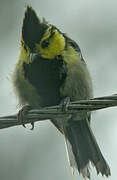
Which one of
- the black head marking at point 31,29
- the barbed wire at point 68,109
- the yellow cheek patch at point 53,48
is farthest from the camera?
the yellow cheek patch at point 53,48

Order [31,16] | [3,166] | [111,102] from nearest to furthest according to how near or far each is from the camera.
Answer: [111,102] < [31,16] < [3,166]

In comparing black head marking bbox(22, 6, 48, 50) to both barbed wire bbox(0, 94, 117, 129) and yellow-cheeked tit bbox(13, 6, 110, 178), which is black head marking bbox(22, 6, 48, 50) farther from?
barbed wire bbox(0, 94, 117, 129)

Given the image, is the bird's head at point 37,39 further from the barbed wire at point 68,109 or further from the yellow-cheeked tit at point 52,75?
the barbed wire at point 68,109

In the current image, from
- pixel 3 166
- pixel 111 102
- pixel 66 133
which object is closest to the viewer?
pixel 111 102

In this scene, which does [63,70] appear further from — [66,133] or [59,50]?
[66,133]

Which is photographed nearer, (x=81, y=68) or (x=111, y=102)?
(x=111, y=102)

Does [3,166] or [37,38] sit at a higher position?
[37,38]

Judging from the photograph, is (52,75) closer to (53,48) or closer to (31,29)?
(53,48)

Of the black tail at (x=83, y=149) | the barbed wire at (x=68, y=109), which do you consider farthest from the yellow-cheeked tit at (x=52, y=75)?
the barbed wire at (x=68, y=109)

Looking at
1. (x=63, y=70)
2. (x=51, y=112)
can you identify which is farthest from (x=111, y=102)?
(x=63, y=70)
